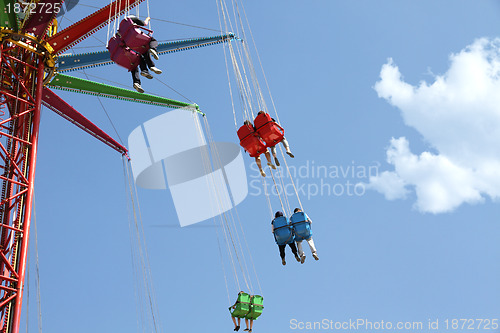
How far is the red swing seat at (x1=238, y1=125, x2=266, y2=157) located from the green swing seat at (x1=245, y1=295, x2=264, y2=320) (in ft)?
12.8

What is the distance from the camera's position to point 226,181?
26453 mm

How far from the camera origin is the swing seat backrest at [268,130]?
50.0ft

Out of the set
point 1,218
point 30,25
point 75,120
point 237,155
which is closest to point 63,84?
point 75,120

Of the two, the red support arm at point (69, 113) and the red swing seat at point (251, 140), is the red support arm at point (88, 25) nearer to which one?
the red support arm at point (69, 113)

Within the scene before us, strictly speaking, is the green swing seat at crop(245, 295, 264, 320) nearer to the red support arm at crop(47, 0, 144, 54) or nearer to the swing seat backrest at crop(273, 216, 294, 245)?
the swing seat backrest at crop(273, 216, 294, 245)

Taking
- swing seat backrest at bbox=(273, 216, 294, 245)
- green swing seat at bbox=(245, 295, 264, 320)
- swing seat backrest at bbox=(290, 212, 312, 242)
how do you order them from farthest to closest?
green swing seat at bbox=(245, 295, 264, 320)
swing seat backrest at bbox=(273, 216, 294, 245)
swing seat backrest at bbox=(290, 212, 312, 242)

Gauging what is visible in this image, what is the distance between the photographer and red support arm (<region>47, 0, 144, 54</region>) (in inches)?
639

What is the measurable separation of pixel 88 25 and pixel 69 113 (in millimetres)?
3284

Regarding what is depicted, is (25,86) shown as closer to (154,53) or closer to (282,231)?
(154,53)

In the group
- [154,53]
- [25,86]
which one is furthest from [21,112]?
[154,53]

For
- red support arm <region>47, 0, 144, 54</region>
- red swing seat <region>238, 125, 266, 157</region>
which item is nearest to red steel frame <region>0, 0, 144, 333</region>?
red support arm <region>47, 0, 144, 54</region>

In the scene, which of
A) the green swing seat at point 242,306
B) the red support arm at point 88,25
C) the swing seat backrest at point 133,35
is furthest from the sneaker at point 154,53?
the green swing seat at point 242,306

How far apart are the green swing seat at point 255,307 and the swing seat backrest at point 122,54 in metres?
6.87

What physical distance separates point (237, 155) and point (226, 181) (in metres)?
2.22
